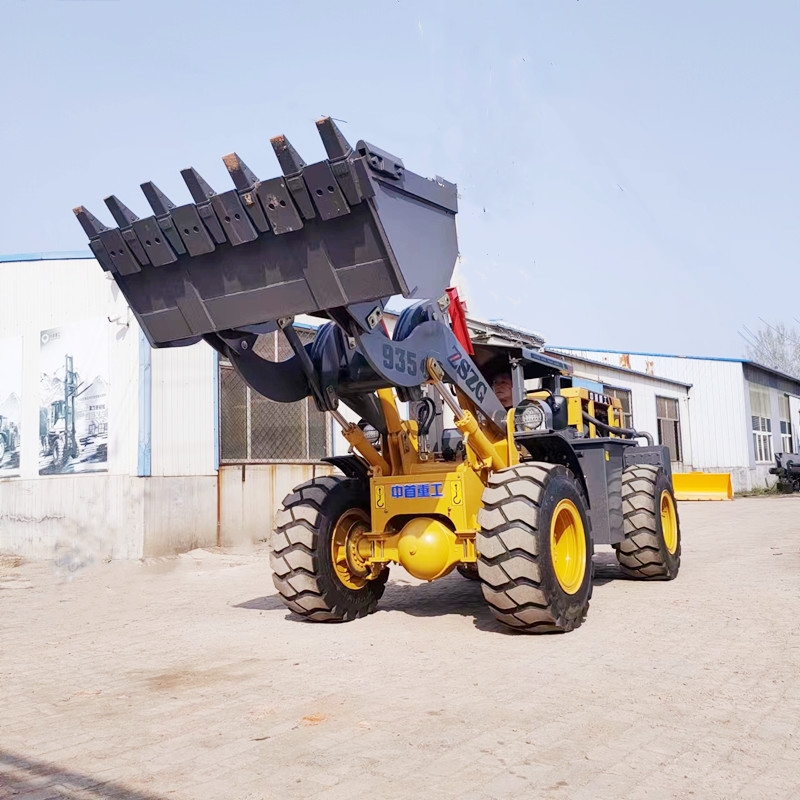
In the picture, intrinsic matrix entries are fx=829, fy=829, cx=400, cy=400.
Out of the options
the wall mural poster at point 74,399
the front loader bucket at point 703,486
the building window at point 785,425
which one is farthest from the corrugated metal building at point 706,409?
the wall mural poster at point 74,399

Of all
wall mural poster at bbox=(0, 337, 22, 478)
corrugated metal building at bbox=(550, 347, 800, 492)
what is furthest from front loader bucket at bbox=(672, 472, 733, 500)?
wall mural poster at bbox=(0, 337, 22, 478)

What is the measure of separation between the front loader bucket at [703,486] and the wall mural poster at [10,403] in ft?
58.6

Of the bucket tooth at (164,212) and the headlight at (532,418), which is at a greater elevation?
the bucket tooth at (164,212)

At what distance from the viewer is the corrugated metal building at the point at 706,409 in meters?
30.2

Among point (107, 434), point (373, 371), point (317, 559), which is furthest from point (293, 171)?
point (107, 434)

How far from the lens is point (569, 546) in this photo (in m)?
7.30

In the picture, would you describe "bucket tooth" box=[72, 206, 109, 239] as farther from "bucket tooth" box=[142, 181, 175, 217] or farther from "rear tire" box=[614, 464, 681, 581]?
"rear tire" box=[614, 464, 681, 581]

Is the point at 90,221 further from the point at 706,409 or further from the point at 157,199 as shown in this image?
the point at 706,409

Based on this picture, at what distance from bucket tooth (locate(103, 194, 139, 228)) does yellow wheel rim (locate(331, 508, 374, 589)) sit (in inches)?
126

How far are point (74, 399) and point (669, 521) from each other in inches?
373

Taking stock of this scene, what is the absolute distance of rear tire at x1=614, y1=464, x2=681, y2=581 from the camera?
920 cm

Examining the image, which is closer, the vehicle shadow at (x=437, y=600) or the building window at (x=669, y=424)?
the vehicle shadow at (x=437, y=600)

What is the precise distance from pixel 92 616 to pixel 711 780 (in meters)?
6.96

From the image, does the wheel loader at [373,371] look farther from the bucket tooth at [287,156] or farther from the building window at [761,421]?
the building window at [761,421]
